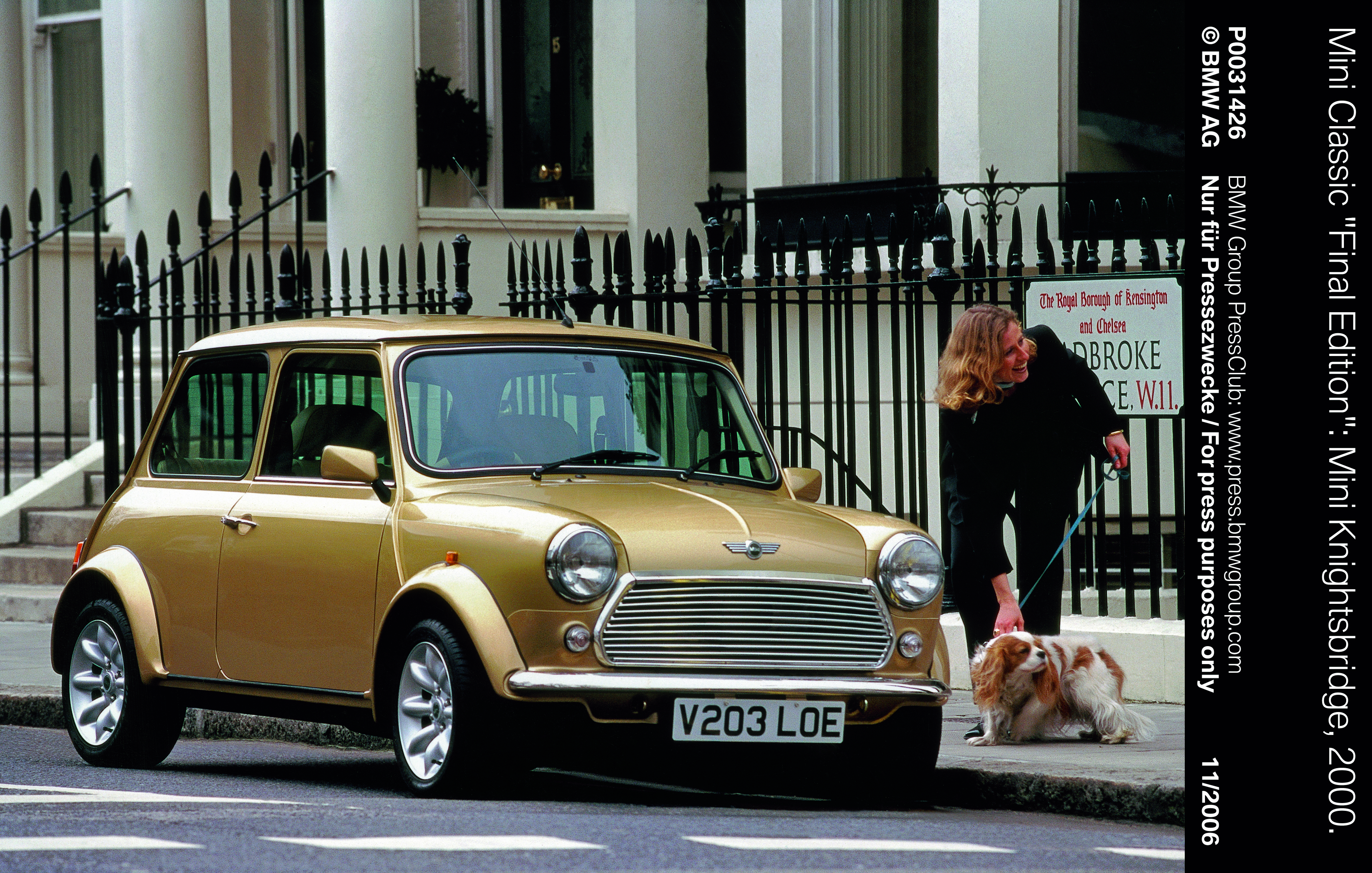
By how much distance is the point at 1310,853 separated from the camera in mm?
6312

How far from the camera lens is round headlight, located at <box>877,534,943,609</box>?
7.53 metres

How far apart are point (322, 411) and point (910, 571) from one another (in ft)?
7.80

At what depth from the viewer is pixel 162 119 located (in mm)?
16719

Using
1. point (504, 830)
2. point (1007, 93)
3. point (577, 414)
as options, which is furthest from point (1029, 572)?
point (1007, 93)

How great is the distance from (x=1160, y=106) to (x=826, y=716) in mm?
8629

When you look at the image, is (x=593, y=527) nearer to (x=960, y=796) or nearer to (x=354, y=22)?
(x=960, y=796)

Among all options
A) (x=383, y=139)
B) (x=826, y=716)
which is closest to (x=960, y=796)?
(x=826, y=716)

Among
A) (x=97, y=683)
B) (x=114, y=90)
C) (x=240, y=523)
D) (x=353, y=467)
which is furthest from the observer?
(x=114, y=90)

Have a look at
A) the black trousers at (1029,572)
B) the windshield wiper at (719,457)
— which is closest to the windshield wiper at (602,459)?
the windshield wiper at (719,457)

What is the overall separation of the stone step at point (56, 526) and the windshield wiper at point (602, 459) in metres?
7.56

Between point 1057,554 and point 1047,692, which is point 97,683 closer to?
point 1047,692

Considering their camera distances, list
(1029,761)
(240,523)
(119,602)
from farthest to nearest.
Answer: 1. (119,602)
2. (240,523)
3. (1029,761)

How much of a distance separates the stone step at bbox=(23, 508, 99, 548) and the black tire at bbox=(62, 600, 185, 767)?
5.93 m

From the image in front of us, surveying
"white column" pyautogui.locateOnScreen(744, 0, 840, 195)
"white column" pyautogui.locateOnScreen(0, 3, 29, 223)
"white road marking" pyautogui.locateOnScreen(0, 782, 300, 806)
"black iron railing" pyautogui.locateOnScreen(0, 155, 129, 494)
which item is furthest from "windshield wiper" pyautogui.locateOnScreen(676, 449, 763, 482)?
"white column" pyautogui.locateOnScreen(0, 3, 29, 223)
